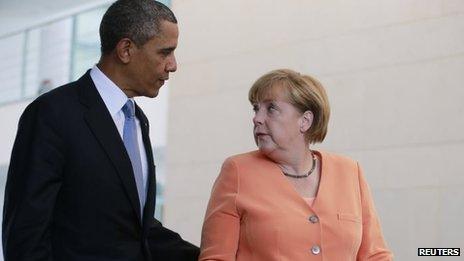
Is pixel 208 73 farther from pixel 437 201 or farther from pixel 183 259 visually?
pixel 183 259

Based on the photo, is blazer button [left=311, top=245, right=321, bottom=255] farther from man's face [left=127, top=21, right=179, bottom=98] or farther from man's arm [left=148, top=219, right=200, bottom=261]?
man's face [left=127, top=21, right=179, bottom=98]

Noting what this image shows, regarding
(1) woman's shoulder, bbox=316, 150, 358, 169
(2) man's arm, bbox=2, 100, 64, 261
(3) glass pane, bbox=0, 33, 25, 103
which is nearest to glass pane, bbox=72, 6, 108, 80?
(3) glass pane, bbox=0, 33, 25, 103

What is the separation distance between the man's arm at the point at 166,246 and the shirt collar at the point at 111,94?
0.36 metres

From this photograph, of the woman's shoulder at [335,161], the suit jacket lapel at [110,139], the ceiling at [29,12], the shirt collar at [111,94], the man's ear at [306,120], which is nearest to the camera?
the suit jacket lapel at [110,139]

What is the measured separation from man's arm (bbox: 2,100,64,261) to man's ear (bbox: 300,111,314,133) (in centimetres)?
76

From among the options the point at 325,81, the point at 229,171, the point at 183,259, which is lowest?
the point at 183,259

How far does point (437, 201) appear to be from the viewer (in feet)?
15.6

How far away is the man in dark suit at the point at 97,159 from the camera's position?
2061 millimetres

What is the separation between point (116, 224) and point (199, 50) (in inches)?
164

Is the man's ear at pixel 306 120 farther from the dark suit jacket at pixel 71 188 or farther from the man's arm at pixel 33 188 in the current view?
the man's arm at pixel 33 188

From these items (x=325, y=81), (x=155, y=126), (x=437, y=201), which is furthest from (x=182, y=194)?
(x=437, y=201)

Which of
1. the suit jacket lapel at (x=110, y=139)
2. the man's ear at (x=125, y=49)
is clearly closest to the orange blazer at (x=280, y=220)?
the suit jacket lapel at (x=110, y=139)

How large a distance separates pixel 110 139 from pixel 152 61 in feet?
0.73

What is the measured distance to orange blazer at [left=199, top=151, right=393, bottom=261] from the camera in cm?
250
